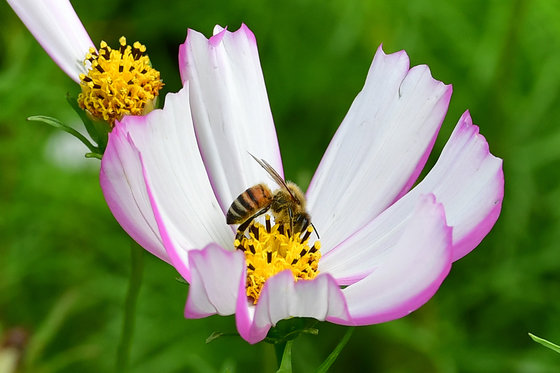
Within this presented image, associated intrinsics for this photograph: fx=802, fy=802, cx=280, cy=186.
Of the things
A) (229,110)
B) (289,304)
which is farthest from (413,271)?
(229,110)

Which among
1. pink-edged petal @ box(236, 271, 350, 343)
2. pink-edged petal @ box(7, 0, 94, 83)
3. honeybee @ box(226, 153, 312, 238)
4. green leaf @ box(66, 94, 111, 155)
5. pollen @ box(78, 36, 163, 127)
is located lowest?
pink-edged petal @ box(236, 271, 350, 343)

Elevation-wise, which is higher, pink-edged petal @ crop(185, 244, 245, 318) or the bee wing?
the bee wing

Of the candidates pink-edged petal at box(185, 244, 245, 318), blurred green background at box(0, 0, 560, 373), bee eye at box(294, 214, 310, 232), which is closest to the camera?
pink-edged petal at box(185, 244, 245, 318)

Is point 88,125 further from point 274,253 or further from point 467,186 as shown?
point 467,186

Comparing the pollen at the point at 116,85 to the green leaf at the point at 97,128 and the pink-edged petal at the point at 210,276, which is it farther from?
the pink-edged petal at the point at 210,276

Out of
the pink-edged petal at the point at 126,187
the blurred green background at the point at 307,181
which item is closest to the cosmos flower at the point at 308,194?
the pink-edged petal at the point at 126,187

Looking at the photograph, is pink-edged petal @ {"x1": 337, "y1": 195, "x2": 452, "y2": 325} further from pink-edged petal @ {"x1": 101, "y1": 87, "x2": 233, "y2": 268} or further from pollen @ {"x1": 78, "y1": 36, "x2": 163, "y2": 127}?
pollen @ {"x1": 78, "y1": 36, "x2": 163, "y2": 127}

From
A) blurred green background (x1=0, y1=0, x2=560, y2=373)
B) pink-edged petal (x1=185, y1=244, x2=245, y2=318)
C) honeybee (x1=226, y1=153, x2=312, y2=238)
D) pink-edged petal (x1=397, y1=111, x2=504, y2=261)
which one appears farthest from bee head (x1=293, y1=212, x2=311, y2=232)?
blurred green background (x1=0, y1=0, x2=560, y2=373)
